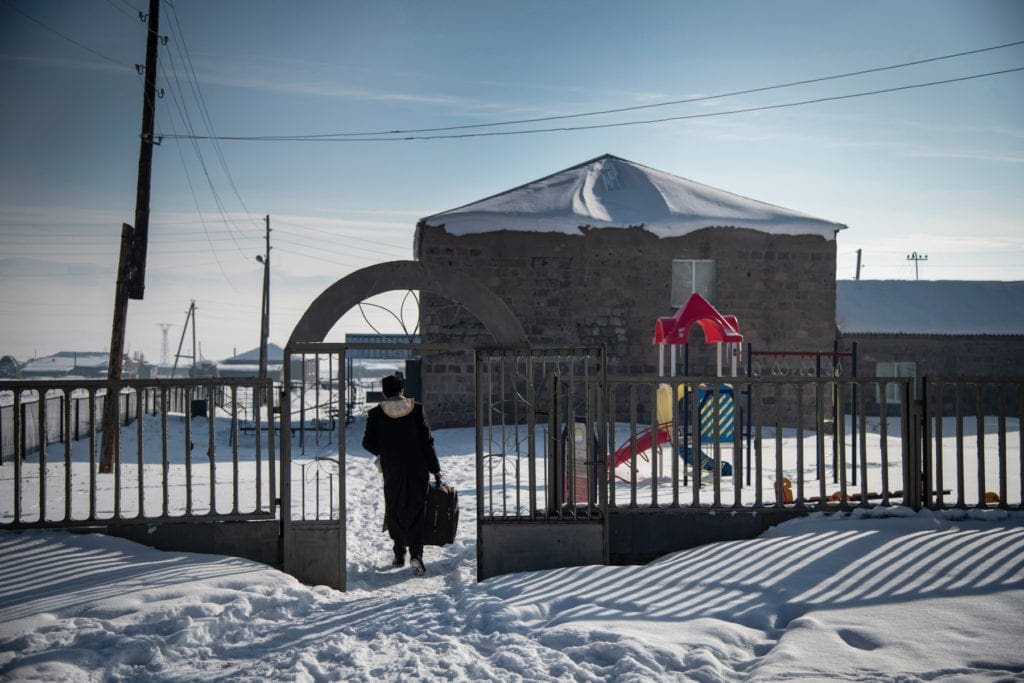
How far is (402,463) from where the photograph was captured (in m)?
7.18

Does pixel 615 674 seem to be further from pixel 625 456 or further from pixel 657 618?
pixel 625 456

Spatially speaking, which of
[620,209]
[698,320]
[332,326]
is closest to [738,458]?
[332,326]

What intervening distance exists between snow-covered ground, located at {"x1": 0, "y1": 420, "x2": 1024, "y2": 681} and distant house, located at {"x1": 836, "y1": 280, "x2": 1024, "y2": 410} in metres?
21.1

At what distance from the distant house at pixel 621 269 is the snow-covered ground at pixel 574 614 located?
11814 mm

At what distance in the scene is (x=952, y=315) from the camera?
90.4 feet

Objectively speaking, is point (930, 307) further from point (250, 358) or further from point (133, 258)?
point (250, 358)

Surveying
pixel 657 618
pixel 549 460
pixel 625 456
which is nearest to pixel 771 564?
pixel 657 618

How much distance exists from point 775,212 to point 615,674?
58.6 feet

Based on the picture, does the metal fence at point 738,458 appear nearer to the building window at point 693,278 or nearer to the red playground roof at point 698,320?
the red playground roof at point 698,320

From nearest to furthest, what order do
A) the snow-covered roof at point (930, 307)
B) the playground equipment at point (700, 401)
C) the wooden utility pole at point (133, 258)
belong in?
the playground equipment at point (700, 401) → the wooden utility pole at point (133, 258) → the snow-covered roof at point (930, 307)

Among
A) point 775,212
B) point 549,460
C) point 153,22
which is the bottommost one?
point 549,460

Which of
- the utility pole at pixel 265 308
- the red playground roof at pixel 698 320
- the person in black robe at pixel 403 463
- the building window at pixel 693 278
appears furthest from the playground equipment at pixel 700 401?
the utility pole at pixel 265 308

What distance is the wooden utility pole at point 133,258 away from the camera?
1339 centimetres

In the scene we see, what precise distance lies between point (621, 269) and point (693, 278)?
6.37 ft
